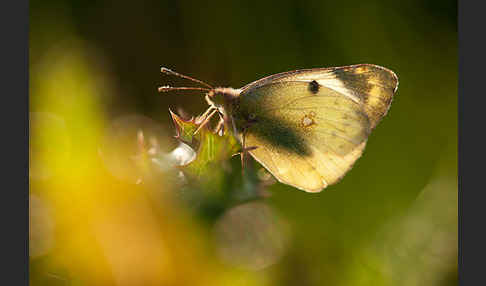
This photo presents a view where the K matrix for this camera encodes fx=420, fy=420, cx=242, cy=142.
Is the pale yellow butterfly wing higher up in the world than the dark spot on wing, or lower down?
lower down

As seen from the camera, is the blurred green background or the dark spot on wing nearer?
the blurred green background

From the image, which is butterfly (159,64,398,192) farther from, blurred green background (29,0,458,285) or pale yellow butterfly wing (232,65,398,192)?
blurred green background (29,0,458,285)

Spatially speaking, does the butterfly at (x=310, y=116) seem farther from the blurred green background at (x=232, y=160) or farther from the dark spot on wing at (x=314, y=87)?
the blurred green background at (x=232, y=160)

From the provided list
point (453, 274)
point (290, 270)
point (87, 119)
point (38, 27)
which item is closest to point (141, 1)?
point (38, 27)

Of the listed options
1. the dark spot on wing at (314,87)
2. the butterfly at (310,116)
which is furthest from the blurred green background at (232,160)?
the dark spot on wing at (314,87)

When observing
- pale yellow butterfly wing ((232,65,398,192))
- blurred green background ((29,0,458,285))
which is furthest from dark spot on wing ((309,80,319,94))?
blurred green background ((29,0,458,285))

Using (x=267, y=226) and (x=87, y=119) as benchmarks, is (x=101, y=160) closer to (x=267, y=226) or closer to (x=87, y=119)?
(x=87, y=119)

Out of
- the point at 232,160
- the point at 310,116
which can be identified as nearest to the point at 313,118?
the point at 310,116
